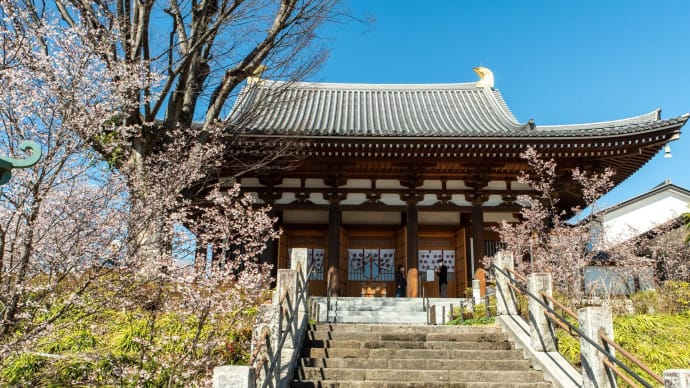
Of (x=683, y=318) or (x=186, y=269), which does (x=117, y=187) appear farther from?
(x=683, y=318)

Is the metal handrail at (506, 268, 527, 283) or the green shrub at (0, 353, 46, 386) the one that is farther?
the metal handrail at (506, 268, 527, 283)

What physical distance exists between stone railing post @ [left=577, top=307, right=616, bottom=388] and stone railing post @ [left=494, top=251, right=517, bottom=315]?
85.1 inches

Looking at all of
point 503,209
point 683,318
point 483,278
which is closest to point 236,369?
point 683,318

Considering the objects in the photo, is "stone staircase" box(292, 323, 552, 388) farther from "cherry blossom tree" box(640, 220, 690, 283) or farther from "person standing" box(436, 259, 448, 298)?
"cherry blossom tree" box(640, 220, 690, 283)

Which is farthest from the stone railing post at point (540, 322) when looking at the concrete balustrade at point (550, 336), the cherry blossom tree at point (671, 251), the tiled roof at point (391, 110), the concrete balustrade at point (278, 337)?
the cherry blossom tree at point (671, 251)

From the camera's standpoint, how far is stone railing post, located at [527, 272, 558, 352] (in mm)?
6750

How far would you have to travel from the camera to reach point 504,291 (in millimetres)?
8109

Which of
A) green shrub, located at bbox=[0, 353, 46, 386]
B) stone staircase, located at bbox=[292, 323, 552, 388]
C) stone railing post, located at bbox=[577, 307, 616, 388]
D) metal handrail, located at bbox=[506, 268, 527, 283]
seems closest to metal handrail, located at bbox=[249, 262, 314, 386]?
stone staircase, located at bbox=[292, 323, 552, 388]

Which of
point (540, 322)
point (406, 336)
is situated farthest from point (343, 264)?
point (540, 322)

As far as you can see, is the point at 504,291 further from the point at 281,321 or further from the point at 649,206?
the point at 649,206

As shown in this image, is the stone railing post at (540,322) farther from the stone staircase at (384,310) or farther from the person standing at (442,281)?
the person standing at (442,281)

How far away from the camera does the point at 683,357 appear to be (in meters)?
7.37

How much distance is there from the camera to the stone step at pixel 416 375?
6363 mm

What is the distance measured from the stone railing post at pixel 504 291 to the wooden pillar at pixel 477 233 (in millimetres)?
4734
